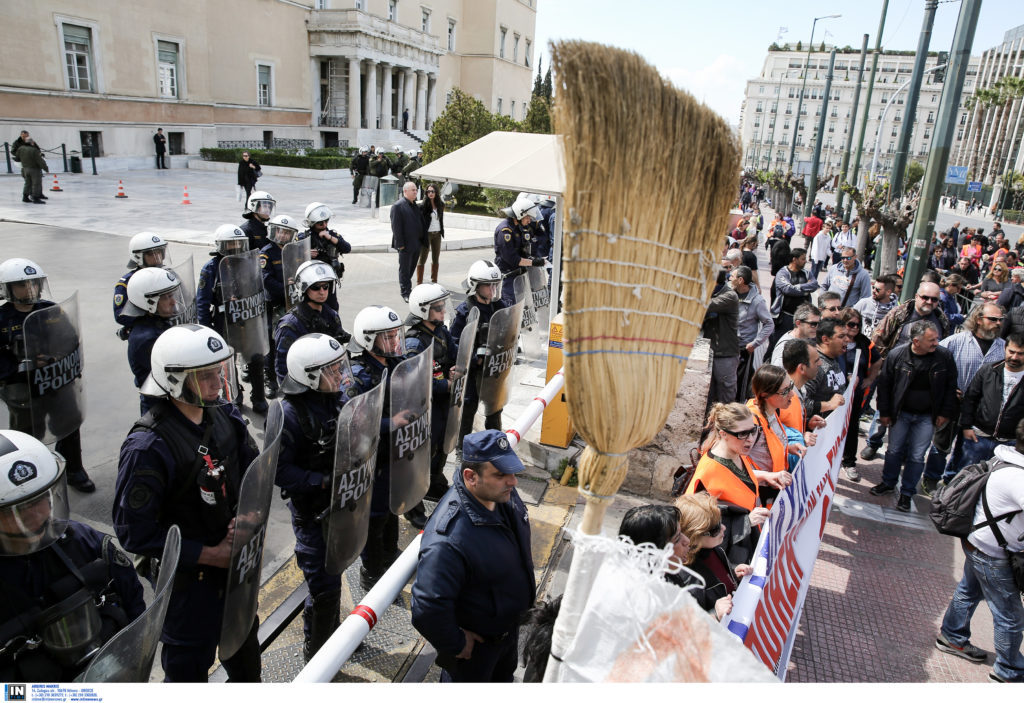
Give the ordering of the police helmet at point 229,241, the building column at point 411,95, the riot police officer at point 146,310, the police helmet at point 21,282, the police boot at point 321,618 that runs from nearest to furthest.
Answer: the police boot at point 321,618, the police helmet at point 21,282, the riot police officer at point 146,310, the police helmet at point 229,241, the building column at point 411,95

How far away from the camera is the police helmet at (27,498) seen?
7.26 feet

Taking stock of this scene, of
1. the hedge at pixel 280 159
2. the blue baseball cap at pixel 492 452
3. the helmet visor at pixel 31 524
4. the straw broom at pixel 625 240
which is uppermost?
the hedge at pixel 280 159

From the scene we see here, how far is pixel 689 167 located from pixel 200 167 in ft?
111

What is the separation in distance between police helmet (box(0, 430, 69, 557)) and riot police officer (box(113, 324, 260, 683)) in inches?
12.5

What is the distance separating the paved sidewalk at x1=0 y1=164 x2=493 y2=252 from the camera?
16031mm

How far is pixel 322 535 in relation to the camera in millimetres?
3375

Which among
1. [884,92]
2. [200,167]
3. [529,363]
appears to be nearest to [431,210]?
[529,363]

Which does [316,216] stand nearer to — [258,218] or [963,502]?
[258,218]

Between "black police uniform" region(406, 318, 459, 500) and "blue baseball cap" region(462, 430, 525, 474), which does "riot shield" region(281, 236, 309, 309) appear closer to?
"black police uniform" region(406, 318, 459, 500)

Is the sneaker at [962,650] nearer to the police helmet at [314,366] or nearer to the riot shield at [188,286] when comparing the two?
the police helmet at [314,366]

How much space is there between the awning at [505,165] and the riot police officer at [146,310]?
10.6 feet

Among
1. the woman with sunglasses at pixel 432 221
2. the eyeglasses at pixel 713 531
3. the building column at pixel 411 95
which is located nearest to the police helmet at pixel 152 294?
the eyeglasses at pixel 713 531

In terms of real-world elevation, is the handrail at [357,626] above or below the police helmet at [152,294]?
below
